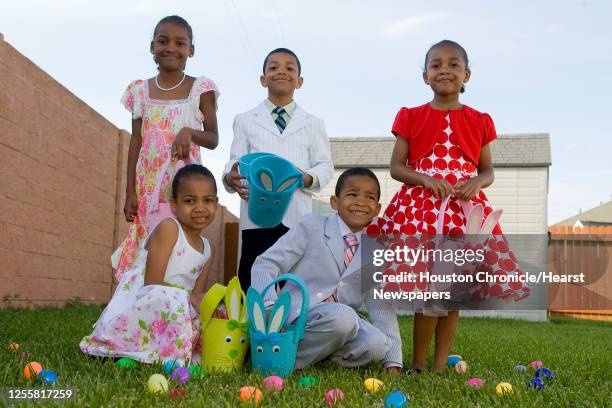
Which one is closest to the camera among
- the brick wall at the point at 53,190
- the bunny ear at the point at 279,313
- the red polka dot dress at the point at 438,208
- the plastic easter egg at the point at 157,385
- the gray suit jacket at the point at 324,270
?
the plastic easter egg at the point at 157,385

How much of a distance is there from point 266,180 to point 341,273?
629mm

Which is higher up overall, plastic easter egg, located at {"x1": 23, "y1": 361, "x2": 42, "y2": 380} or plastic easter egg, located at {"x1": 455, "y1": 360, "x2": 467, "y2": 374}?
plastic easter egg, located at {"x1": 23, "y1": 361, "x2": 42, "y2": 380}

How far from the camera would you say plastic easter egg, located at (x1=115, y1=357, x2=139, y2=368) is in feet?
9.40

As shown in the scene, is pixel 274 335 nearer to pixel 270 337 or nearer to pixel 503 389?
pixel 270 337

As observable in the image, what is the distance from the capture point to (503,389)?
8.70 ft

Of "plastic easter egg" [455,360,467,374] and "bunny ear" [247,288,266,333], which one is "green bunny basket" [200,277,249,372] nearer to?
"bunny ear" [247,288,266,333]

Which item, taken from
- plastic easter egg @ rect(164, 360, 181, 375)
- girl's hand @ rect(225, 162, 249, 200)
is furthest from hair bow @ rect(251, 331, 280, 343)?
girl's hand @ rect(225, 162, 249, 200)

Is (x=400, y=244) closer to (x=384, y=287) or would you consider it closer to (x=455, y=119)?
(x=384, y=287)

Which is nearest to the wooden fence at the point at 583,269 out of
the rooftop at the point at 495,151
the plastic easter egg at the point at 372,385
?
the rooftop at the point at 495,151

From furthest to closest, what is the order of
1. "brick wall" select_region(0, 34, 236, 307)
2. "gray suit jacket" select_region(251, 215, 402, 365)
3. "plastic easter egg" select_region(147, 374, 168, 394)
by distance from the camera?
"brick wall" select_region(0, 34, 236, 307) → "gray suit jacket" select_region(251, 215, 402, 365) → "plastic easter egg" select_region(147, 374, 168, 394)

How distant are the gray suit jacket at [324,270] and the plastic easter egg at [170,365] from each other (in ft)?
1.76

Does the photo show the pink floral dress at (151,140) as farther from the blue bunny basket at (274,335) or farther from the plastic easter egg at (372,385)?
the plastic easter egg at (372,385)

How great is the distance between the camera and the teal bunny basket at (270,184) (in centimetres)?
350

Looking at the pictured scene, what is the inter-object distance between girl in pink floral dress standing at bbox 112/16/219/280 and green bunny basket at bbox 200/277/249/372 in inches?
30.5
